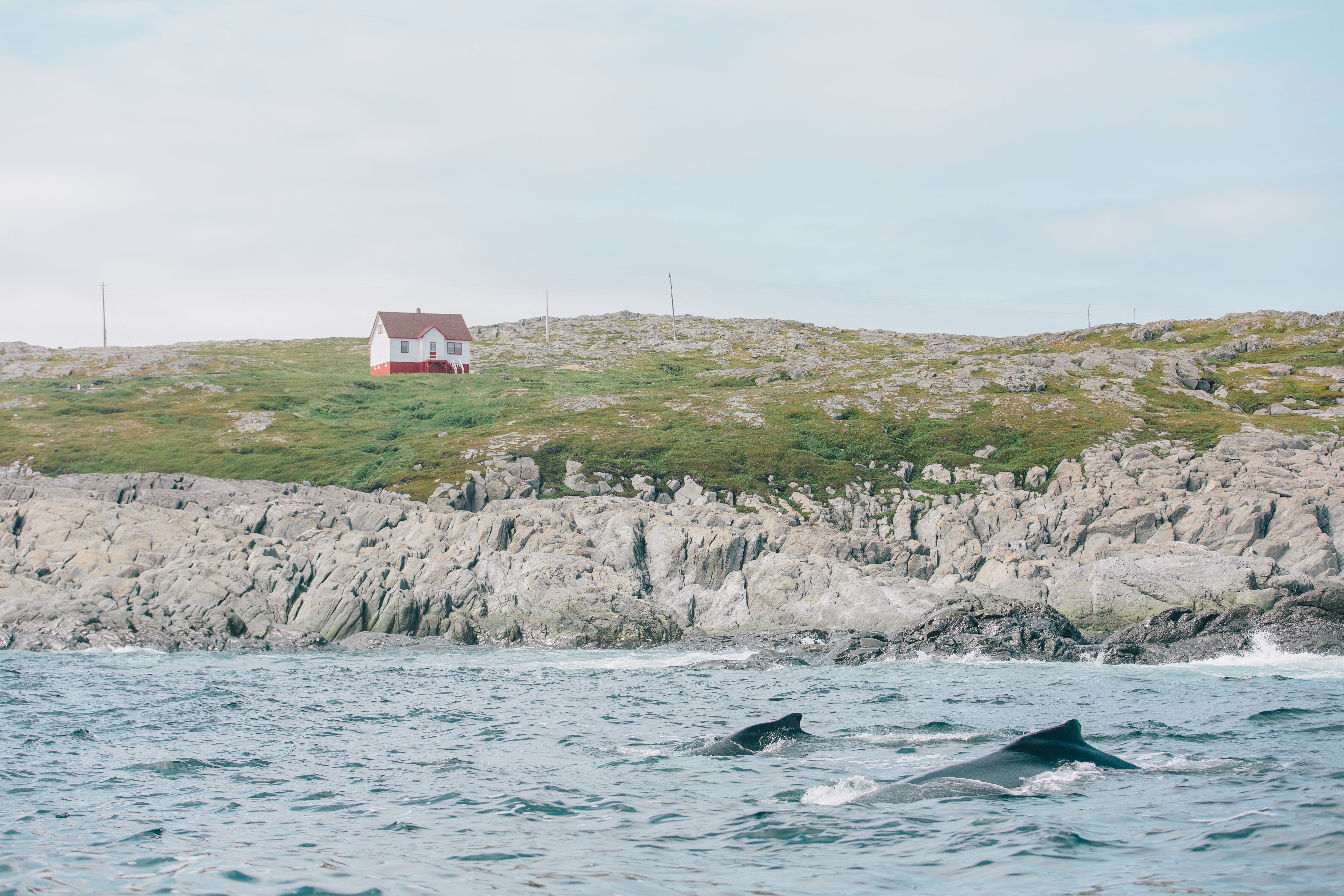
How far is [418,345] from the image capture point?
472 feet

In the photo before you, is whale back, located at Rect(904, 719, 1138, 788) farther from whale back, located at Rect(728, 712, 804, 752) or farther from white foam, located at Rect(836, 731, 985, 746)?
whale back, located at Rect(728, 712, 804, 752)

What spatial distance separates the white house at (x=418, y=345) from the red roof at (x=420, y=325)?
0.05 m

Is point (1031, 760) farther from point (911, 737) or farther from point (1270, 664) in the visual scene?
point (1270, 664)

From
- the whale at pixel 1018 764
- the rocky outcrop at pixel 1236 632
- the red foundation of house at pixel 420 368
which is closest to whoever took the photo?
→ the whale at pixel 1018 764

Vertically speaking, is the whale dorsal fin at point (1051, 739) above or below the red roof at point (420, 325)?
below

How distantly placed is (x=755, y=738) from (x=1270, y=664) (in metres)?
27.9

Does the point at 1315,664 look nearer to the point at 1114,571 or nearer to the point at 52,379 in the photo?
the point at 1114,571

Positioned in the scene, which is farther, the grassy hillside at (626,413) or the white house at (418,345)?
the white house at (418,345)

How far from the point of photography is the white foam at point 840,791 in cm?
1727

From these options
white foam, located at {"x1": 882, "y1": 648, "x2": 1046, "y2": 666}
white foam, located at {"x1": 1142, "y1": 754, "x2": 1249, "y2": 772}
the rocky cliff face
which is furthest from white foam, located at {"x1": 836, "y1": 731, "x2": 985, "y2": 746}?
the rocky cliff face

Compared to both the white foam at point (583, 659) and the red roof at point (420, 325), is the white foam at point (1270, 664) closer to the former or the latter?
the white foam at point (583, 659)

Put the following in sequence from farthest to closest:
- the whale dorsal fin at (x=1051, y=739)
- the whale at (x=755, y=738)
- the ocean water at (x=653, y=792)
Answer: the whale at (x=755, y=738)
the whale dorsal fin at (x=1051, y=739)
the ocean water at (x=653, y=792)

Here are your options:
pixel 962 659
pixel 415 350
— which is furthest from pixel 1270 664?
pixel 415 350

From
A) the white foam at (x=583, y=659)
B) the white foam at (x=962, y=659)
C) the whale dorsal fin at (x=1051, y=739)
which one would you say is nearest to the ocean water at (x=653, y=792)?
the whale dorsal fin at (x=1051, y=739)
